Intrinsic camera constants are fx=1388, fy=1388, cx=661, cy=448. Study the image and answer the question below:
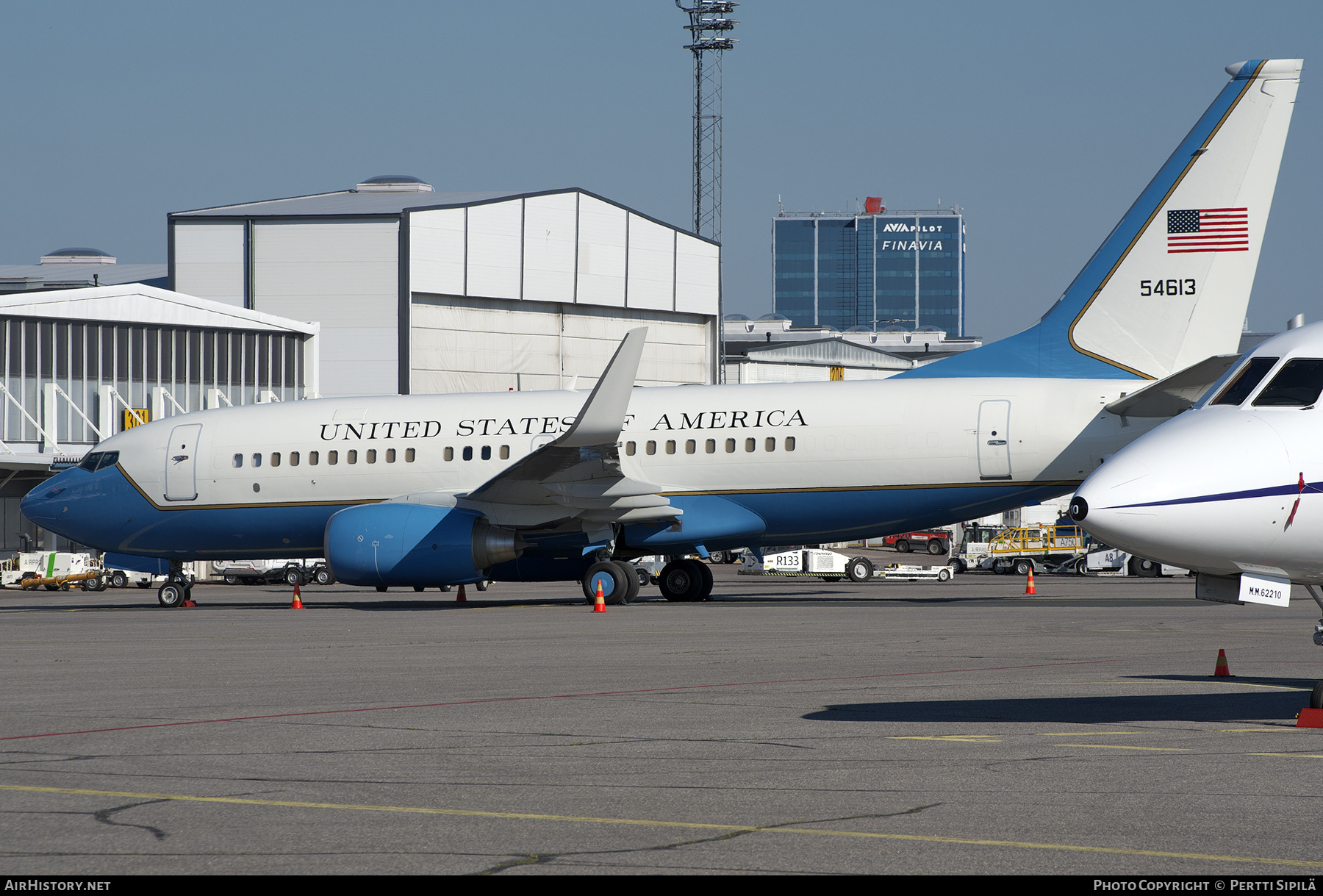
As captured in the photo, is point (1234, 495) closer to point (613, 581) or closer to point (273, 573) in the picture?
point (613, 581)

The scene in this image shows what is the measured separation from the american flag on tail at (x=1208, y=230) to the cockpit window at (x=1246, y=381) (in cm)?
1543

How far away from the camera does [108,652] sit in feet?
54.5

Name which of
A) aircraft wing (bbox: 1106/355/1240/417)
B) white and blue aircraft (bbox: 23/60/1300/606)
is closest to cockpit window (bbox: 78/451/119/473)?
white and blue aircraft (bbox: 23/60/1300/606)

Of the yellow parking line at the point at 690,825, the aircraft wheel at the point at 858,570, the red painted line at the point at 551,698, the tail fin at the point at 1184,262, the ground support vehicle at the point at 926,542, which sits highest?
the tail fin at the point at 1184,262

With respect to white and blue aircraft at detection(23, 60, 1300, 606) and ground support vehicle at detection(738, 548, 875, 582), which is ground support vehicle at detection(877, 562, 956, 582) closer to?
ground support vehicle at detection(738, 548, 875, 582)

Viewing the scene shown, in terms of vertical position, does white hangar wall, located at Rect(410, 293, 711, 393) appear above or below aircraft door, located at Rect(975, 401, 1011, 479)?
above

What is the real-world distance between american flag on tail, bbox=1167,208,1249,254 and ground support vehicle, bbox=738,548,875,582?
2482 cm

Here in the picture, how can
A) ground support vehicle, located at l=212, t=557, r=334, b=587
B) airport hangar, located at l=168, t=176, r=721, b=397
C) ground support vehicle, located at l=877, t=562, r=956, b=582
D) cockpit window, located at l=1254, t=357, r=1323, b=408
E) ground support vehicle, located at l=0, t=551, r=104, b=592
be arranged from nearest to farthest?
cockpit window, located at l=1254, t=357, r=1323, b=408 → ground support vehicle, located at l=0, t=551, r=104, b=592 → ground support vehicle, located at l=877, t=562, r=956, b=582 → ground support vehicle, located at l=212, t=557, r=334, b=587 → airport hangar, located at l=168, t=176, r=721, b=397

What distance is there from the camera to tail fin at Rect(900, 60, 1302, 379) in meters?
23.1

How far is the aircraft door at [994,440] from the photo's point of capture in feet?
79.9

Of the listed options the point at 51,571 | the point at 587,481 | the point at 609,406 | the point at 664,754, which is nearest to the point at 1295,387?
the point at 664,754

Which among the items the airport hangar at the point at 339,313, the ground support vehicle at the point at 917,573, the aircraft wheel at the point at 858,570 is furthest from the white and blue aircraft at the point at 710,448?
the airport hangar at the point at 339,313

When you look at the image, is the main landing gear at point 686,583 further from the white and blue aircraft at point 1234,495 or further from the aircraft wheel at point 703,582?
the white and blue aircraft at point 1234,495
